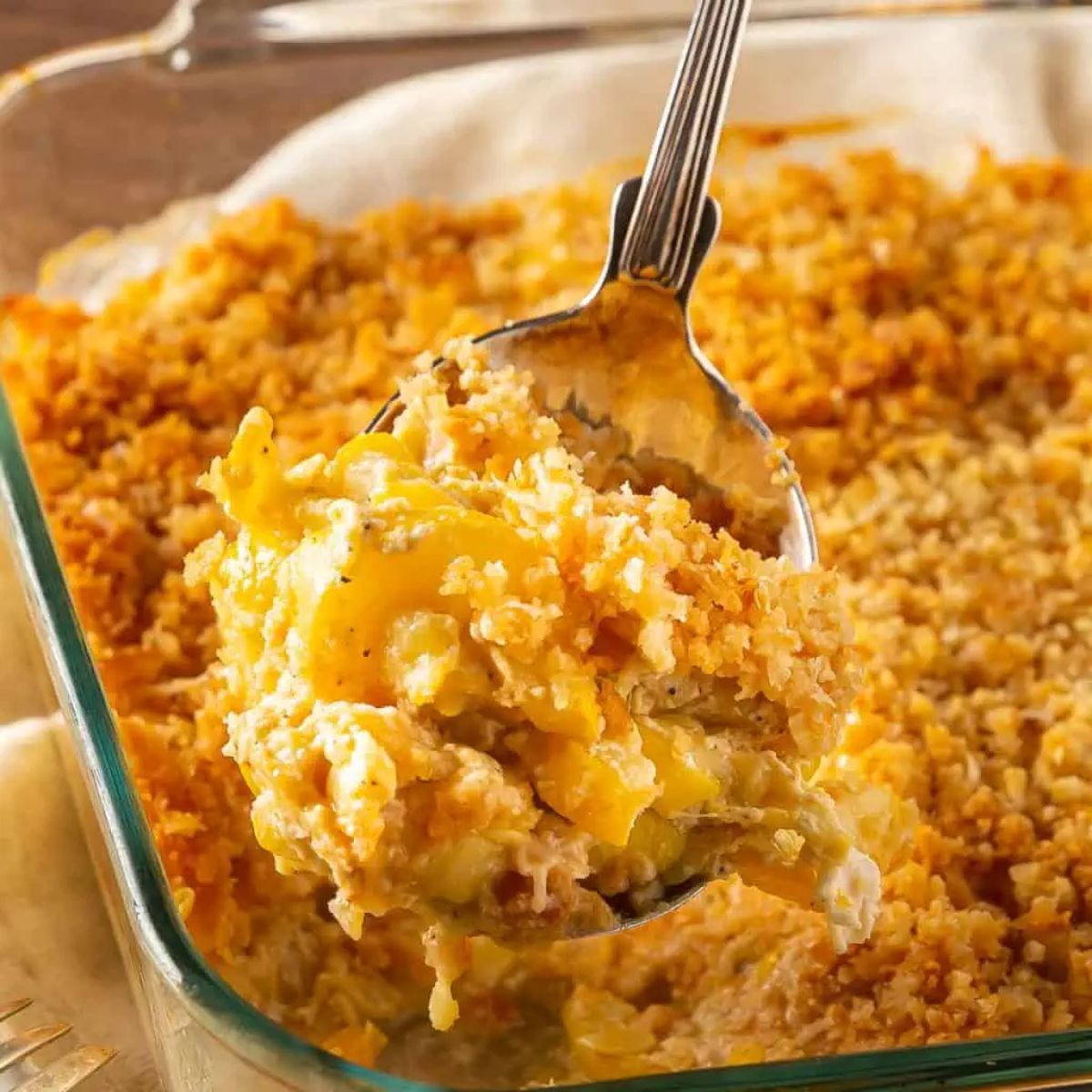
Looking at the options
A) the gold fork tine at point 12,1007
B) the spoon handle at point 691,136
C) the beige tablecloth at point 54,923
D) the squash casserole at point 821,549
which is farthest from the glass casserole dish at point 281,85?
the gold fork tine at point 12,1007

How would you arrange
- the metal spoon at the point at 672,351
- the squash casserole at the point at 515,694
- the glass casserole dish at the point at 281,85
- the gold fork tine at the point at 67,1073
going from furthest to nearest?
1. the glass casserole dish at the point at 281,85
2. the metal spoon at the point at 672,351
3. the gold fork tine at the point at 67,1073
4. the squash casserole at the point at 515,694

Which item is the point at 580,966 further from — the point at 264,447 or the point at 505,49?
the point at 505,49

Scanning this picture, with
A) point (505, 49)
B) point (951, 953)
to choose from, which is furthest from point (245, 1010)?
point (505, 49)

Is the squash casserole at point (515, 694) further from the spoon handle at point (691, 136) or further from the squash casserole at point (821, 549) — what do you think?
the spoon handle at point (691, 136)

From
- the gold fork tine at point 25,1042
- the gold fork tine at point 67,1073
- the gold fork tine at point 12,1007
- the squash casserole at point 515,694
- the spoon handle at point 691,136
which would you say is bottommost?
the gold fork tine at point 67,1073

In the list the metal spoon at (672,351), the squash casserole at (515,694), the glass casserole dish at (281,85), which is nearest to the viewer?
the squash casserole at (515,694)

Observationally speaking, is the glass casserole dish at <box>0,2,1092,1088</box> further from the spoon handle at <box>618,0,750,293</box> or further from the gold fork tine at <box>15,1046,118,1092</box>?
the gold fork tine at <box>15,1046,118,1092</box>
